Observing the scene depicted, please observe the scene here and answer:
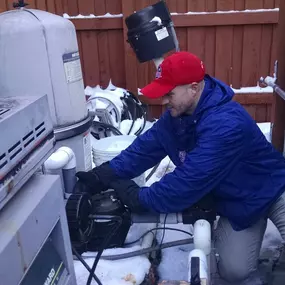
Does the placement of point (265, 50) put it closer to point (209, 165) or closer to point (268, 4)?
A: point (268, 4)

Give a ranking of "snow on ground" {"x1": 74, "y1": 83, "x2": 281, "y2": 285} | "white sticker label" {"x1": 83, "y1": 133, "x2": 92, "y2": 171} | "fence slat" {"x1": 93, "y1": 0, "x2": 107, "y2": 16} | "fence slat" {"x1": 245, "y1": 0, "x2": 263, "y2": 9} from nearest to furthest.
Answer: "snow on ground" {"x1": 74, "y1": 83, "x2": 281, "y2": 285} < "white sticker label" {"x1": 83, "y1": 133, "x2": 92, "y2": 171} < "fence slat" {"x1": 245, "y1": 0, "x2": 263, "y2": 9} < "fence slat" {"x1": 93, "y1": 0, "x2": 107, "y2": 16}

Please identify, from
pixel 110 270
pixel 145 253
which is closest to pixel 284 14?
pixel 145 253

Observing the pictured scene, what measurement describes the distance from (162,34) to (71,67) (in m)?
0.76

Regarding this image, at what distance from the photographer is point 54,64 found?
2012 mm

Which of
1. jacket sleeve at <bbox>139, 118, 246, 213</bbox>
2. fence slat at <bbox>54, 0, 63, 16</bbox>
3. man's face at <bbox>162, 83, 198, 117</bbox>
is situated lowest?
jacket sleeve at <bbox>139, 118, 246, 213</bbox>

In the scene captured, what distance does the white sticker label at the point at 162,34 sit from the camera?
2.58m

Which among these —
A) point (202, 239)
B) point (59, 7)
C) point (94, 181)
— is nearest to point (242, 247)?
point (202, 239)

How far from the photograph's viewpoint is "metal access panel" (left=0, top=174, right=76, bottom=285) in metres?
0.88

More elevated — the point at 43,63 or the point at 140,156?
the point at 43,63

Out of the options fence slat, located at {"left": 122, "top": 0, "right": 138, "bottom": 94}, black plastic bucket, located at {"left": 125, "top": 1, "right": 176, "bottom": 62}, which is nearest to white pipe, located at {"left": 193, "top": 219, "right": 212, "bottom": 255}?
black plastic bucket, located at {"left": 125, "top": 1, "right": 176, "bottom": 62}

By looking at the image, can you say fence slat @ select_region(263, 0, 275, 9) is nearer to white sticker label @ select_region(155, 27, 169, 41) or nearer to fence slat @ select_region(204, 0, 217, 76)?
fence slat @ select_region(204, 0, 217, 76)

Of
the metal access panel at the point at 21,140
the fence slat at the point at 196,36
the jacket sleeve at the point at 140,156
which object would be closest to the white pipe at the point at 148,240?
the jacket sleeve at the point at 140,156

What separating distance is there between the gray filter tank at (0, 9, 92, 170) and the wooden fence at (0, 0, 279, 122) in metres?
2.03

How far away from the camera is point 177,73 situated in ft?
5.48
